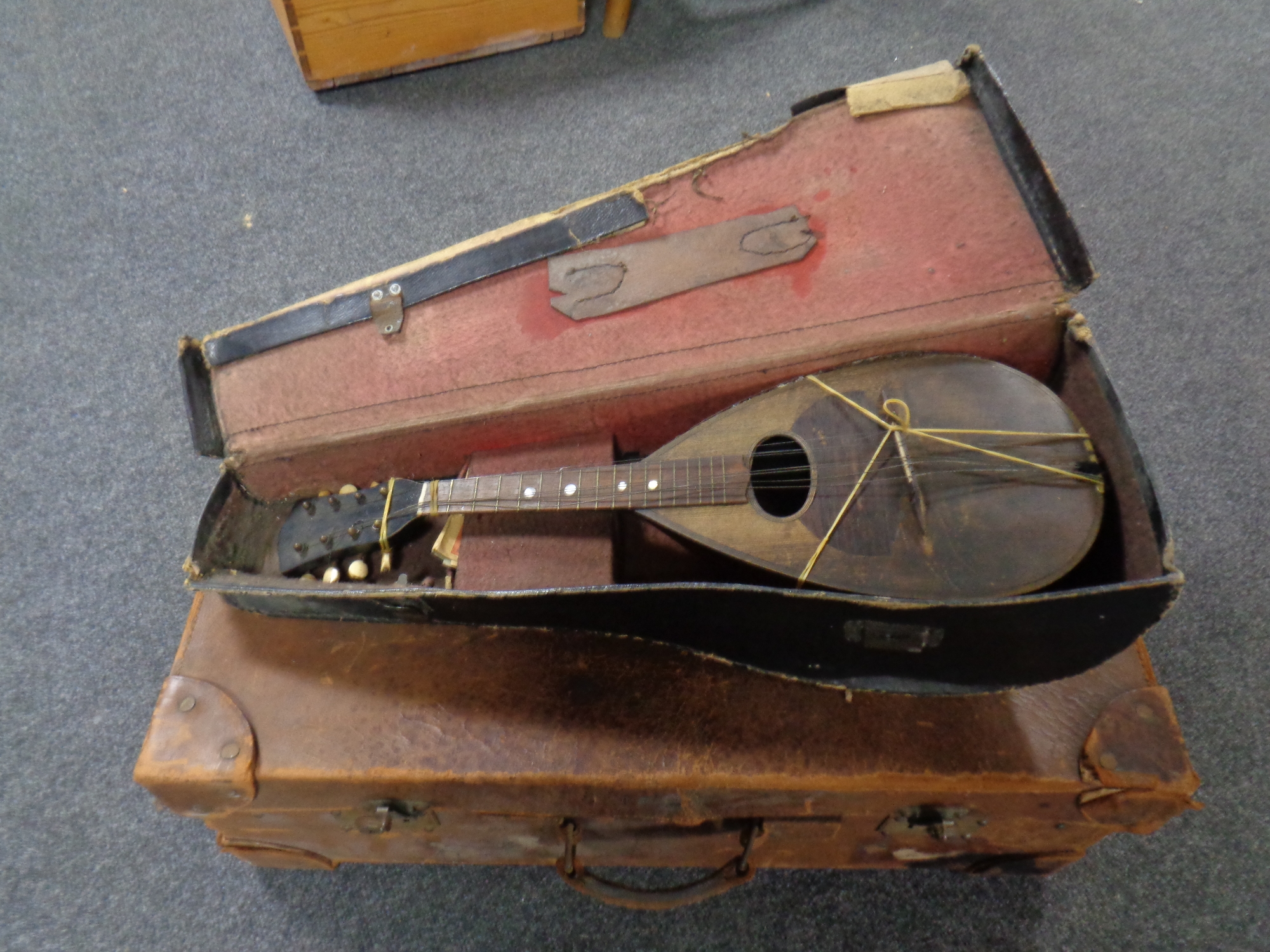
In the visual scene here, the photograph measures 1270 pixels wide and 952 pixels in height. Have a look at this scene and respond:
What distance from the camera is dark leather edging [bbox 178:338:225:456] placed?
124 cm

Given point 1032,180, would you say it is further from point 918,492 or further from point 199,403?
point 199,403

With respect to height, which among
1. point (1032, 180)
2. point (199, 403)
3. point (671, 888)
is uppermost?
point (1032, 180)

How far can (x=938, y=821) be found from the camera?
3.60ft

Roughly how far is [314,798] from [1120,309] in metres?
1.89

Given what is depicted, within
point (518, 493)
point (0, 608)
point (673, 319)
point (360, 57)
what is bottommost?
point (0, 608)

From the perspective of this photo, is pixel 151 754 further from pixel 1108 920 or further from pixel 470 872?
pixel 1108 920

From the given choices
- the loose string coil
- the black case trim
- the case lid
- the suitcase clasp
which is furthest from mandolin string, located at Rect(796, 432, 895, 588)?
the suitcase clasp

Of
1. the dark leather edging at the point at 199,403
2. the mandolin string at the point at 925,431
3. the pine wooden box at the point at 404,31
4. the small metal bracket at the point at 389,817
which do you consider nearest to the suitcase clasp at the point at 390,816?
the small metal bracket at the point at 389,817

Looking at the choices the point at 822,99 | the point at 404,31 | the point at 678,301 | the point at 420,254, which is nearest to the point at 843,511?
the point at 678,301

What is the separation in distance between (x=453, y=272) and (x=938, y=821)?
107 centimetres

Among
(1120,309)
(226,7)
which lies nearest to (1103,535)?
(1120,309)

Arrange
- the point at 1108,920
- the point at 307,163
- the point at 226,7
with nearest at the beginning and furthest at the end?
the point at 1108,920 < the point at 307,163 < the point at 226,7

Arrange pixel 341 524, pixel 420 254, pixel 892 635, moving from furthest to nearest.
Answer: pixel 420 254
pixel 341 524
pixel 892 635

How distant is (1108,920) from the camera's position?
136 centimetres
